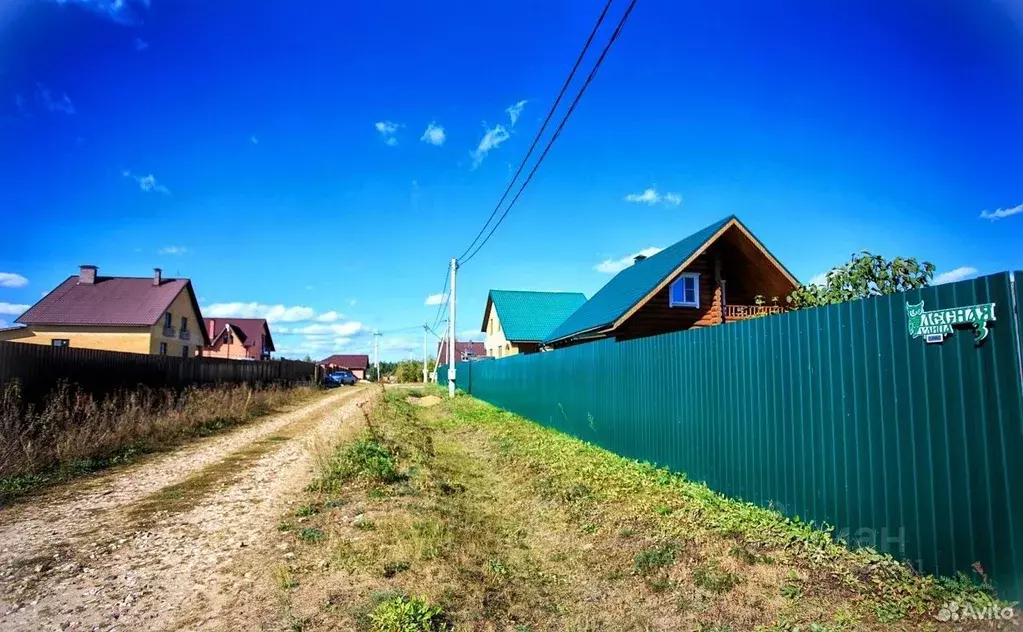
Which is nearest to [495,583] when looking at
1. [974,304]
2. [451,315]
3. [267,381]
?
[974,304]

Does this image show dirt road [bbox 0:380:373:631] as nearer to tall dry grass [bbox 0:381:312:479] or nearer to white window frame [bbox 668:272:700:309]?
tall dry grass [bbox 0:381:312:479]

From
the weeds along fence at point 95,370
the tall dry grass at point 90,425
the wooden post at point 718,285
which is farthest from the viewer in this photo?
the wooden post at point 718,285

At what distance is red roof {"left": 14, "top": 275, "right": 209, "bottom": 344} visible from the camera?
3428 centimetres

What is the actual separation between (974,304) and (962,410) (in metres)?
0.61

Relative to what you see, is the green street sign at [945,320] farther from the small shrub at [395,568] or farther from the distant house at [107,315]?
the distant house at [107,315]

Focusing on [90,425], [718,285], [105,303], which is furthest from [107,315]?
[718,285]

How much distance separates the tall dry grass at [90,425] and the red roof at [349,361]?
8459 centimetres

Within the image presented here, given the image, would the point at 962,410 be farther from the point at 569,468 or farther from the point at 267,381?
the point at 267,381

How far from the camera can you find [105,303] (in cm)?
3544

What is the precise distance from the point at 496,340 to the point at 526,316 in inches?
146

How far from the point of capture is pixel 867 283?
330 inches

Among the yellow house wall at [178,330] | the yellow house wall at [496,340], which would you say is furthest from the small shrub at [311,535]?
the yellow house wall at [178,330]

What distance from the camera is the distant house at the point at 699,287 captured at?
51.5 feet

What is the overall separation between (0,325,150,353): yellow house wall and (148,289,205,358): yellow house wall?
2.19 feet
